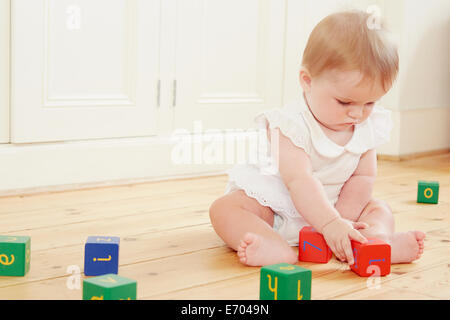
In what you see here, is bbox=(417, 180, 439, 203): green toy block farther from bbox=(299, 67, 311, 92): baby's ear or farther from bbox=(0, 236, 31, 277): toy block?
bbox=(0, 236, 31, 277): toy block

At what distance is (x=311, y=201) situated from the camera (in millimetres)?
1308

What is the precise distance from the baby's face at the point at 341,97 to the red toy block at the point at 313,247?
0.23 meters

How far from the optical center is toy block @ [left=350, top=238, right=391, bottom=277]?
1205 mm

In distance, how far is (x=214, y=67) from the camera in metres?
2.29

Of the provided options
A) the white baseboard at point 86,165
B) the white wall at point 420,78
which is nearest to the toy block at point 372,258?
the white baseboard at point 86,165

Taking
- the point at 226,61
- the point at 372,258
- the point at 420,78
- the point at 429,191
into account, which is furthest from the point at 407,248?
the point at 420,78

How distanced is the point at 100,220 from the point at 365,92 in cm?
67

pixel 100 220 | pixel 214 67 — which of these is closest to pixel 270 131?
pixel 100 220

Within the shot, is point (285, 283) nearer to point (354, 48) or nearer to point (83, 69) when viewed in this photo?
point (354, 48)

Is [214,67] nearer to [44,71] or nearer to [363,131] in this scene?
[44,71]

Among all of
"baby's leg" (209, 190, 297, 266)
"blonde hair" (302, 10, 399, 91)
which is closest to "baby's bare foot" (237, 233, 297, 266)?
"baby's leg" (209, 190, 297, 266)

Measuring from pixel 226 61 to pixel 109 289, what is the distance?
1.51 meters

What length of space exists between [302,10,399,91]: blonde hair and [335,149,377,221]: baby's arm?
23 centimetres

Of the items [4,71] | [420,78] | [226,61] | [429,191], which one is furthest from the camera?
[420,78]
